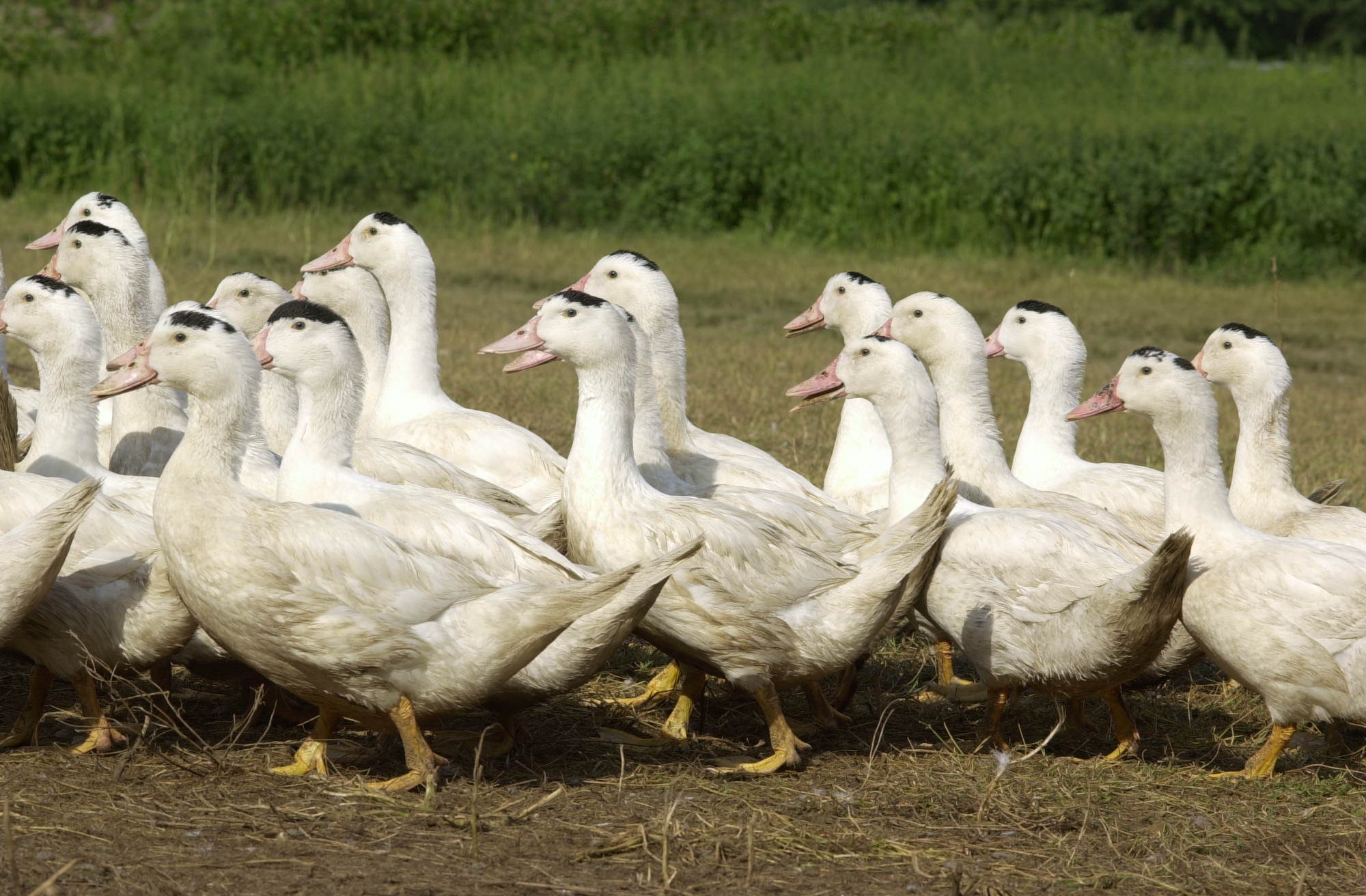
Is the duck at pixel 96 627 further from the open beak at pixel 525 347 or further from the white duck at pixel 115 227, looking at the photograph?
the white duck at pixel 115 227

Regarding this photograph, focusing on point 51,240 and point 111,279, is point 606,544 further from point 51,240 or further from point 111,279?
point 51,240

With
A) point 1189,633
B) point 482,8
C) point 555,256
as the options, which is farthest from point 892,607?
point 482,8

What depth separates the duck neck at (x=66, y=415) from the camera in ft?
19.9

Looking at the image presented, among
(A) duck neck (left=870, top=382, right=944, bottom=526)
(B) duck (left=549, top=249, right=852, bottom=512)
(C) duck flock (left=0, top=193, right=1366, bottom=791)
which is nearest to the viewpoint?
(C) duck flock (left=0, top=193, right=1366, bottom=791)

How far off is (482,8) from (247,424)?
2077cm

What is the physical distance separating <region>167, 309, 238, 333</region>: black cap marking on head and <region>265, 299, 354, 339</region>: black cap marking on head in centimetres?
68

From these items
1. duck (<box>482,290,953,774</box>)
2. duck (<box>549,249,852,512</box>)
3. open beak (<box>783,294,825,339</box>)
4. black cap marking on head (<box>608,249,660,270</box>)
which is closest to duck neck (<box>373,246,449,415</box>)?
duck (<box>549,249,852,512</box>)

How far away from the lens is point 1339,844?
4.57 m

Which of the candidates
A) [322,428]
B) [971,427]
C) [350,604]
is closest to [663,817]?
[350,604]

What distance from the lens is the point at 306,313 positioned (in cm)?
580

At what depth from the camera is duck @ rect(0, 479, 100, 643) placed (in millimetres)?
4418

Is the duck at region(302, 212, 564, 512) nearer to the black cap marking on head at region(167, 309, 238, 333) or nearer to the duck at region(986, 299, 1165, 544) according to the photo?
the black cap marking on head at region(167, 309, 238, 333)

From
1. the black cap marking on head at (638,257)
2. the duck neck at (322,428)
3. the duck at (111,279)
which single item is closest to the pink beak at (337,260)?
the duck at (111,279)

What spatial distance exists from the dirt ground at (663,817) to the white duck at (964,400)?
4.07 ft
